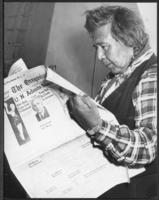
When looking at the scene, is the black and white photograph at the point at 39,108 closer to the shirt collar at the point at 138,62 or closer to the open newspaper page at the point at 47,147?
the open newspaper page at the point at 47,147

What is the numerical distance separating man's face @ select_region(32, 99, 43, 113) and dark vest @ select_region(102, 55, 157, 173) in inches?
8.4

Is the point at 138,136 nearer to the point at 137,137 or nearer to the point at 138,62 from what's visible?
the point at 137,137

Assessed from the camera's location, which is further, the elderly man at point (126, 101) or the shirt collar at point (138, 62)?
the shirt collar at point (138, 62)

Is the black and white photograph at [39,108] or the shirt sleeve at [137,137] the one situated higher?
the black and white photograph at [39,108]

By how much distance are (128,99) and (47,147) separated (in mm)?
265

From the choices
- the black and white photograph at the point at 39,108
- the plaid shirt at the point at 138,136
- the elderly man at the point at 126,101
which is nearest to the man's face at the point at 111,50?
the elderly man at the point at 126,101

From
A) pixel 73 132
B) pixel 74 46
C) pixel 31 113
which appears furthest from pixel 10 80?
pixel 74 46

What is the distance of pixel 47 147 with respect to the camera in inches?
31.1

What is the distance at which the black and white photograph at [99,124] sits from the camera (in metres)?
0.76

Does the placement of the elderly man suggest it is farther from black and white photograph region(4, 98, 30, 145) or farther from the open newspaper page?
black and white photograph region(4, 98, 30, 145)

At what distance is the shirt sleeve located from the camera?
75 centimetres

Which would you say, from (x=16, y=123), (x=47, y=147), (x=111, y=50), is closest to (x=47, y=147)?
(x=47, y=147)

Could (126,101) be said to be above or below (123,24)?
below

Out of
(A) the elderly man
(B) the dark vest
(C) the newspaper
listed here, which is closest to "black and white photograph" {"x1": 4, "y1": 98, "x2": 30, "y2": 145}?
(C) the newspaper
